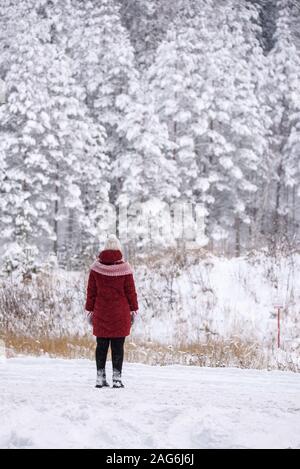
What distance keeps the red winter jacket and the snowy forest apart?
1455 cm

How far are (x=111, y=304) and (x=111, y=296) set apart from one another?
0.32ft

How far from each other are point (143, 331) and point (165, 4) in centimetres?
2802

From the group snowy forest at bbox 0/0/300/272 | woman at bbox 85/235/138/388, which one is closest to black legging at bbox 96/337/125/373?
woman at bbox 85/235/138/388

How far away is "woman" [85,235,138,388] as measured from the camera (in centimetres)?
653

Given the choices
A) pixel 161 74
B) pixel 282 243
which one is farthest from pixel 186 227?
pixel 282 243

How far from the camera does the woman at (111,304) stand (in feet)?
21.4

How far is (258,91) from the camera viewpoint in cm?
3206

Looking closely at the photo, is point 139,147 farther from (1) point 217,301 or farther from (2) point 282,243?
(1) point 217,301

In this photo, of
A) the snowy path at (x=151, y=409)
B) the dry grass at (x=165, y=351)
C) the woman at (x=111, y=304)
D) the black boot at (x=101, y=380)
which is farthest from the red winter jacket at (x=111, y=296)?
the dry grass at (x=165, y=351)

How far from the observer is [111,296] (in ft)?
21.6

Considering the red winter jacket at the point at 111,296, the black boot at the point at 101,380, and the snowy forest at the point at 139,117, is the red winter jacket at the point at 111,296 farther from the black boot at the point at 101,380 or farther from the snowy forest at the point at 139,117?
the snowy forest at the point at 139,117

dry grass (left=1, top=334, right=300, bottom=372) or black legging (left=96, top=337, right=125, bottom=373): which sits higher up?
black legging (left=96, top=337, right=125, bottom=373)

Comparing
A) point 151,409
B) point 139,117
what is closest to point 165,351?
point 151,409

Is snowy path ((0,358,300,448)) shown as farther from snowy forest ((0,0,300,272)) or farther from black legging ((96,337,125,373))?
snowy forest ((0,0,300,272))
